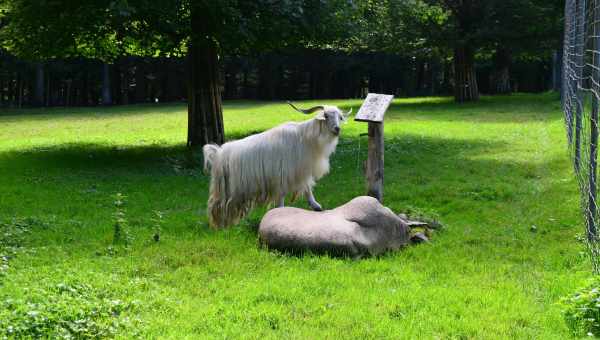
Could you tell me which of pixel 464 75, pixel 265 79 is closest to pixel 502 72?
pixel 464 75

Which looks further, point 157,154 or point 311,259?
point 157,154

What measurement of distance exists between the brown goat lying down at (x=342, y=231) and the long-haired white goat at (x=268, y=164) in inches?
51.7

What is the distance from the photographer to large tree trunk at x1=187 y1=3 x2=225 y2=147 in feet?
57.4

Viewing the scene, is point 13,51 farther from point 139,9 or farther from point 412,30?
point 412,30

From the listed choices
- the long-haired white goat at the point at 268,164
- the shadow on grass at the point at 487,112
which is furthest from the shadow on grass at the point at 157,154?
the shadow on grass at the point at 487,112

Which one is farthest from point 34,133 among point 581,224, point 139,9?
point 581,224

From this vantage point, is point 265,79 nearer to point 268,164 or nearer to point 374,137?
point 268,164

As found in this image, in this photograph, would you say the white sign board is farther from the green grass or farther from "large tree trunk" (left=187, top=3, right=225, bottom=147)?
"large tree trunk" (left=187, top=3, right=225, bottom=147)

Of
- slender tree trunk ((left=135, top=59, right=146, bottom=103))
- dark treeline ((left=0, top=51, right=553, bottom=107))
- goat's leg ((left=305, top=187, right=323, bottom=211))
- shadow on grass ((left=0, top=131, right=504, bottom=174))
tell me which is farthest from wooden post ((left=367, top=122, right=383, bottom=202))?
slender tree trunk ((left=135, top=59, right=146, bottom=103))

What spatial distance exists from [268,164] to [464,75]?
92.2 feet

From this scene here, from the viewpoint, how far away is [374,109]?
368 inches

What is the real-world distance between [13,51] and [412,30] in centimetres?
2097

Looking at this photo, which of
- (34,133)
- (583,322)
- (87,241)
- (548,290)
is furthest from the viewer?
(34,133)

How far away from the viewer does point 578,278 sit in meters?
6.70
